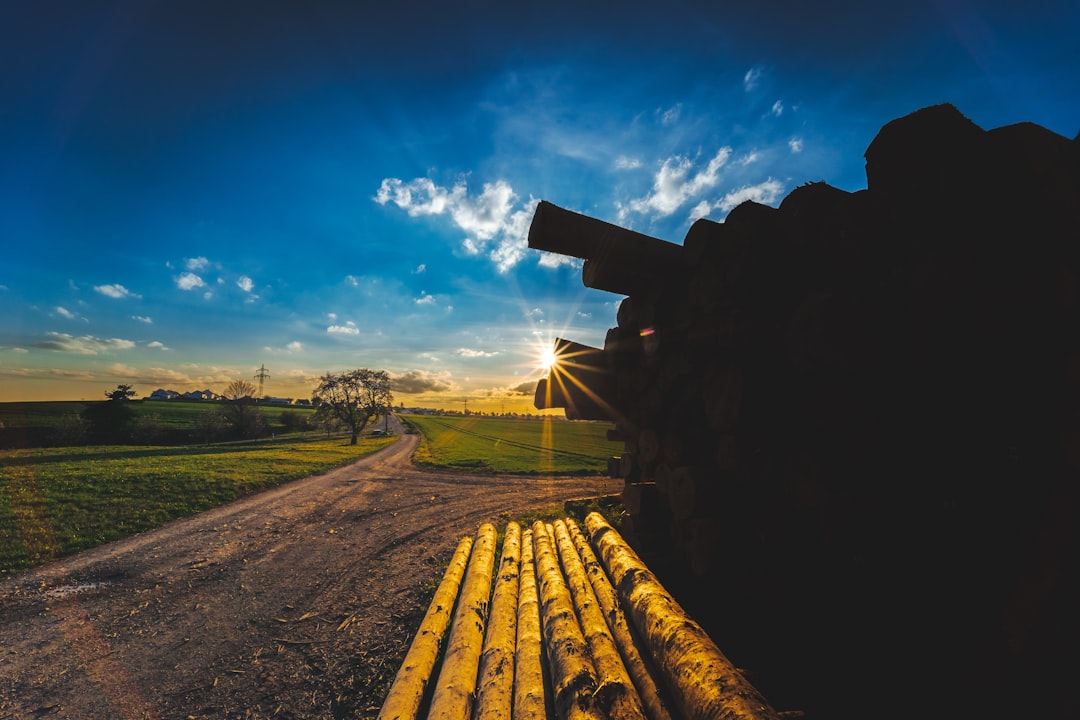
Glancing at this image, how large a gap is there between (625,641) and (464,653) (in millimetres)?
1471

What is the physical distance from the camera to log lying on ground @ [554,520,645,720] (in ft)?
8.17

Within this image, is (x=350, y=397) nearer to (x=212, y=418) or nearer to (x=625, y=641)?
(x=212, y=418)

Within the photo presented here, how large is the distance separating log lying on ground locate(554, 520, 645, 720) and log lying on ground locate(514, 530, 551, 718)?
44 cm

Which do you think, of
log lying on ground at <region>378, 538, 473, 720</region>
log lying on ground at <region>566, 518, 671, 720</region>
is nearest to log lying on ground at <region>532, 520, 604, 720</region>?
log lying on ground at <region>566, 518, 671, 720</region>

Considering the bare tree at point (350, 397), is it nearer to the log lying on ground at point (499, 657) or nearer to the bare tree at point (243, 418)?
the bare tree at point (243, 418)

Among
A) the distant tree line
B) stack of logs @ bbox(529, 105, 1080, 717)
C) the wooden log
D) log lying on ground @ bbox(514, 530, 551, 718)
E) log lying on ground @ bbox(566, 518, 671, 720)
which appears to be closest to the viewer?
stack of logs @ bbox(529, 105, 1080, 717)

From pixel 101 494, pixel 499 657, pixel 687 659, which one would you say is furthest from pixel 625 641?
pixel 101 494

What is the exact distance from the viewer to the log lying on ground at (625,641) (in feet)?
8.32

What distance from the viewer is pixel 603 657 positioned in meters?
3.02

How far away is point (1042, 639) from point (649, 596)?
7.38 feet

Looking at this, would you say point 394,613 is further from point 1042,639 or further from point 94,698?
point 1042,639

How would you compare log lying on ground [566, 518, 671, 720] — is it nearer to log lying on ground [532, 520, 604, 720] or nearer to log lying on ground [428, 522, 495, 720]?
log lying on ground [532, 520, 604, 720]

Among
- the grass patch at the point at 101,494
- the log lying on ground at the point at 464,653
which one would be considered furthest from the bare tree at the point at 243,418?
the log lying on ground at the point at 464,653

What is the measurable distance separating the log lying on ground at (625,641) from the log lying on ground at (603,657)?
48 millimetres
